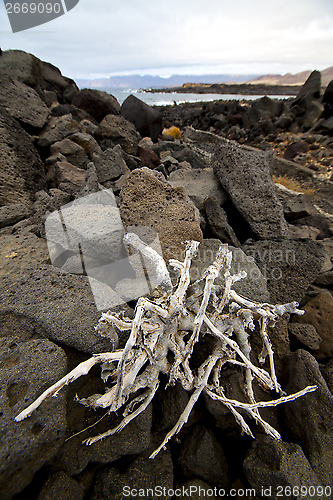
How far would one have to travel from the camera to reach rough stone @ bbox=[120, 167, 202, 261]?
1.52 m

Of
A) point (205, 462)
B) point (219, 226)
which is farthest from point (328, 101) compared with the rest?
point (205, 462)

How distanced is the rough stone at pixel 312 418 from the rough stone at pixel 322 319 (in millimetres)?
253

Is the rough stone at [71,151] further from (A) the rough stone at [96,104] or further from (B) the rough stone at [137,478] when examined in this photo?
(A) the rough stone at [96,104]

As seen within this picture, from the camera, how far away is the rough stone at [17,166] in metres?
2.17

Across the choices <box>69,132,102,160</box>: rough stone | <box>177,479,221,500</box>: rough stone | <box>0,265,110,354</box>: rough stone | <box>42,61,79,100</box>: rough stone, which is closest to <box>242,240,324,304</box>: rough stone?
<box>177,479,221,500</box>: rough stone

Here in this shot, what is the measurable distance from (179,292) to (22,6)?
2759mm

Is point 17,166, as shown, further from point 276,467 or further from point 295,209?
point 295,209

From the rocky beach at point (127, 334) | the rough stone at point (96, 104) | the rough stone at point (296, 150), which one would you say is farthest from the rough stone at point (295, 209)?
the rough stone at point (296, 150)

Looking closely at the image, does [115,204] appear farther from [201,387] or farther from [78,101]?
[78,101]

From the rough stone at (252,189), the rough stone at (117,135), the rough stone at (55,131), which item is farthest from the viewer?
the rough stone at (117,135)

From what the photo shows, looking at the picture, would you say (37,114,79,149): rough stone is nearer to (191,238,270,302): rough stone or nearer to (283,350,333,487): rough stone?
(191,238,270,302): rough stone

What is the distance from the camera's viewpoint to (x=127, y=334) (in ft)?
3.56

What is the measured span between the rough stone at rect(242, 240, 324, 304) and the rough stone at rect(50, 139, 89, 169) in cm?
204

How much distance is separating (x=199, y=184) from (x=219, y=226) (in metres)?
0.89
